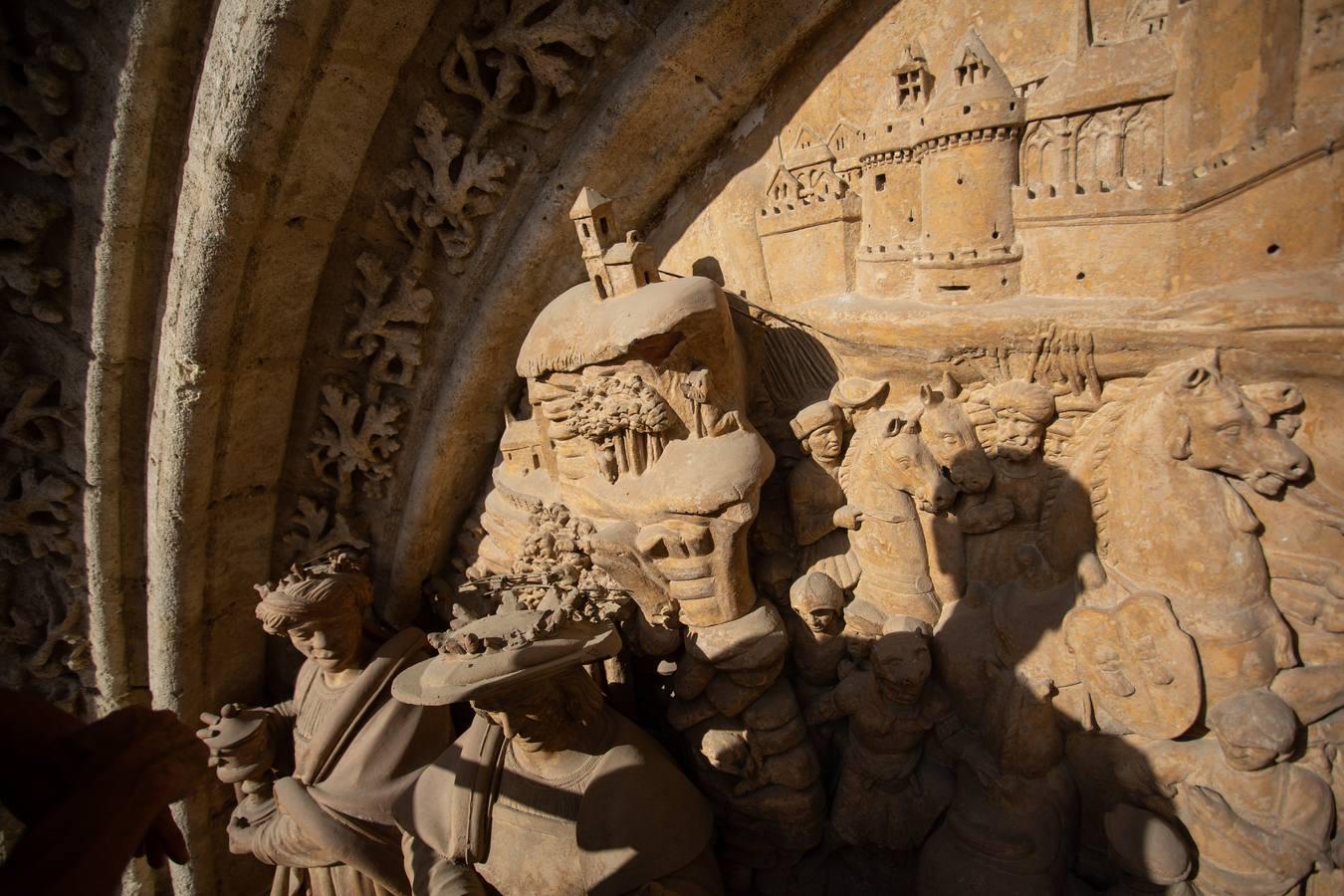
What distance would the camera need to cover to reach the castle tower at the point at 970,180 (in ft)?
8.84

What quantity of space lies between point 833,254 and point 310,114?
2.34 meters

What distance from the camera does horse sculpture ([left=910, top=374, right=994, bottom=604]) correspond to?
9.43 feet

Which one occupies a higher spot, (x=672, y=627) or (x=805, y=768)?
(x=672, y=627)

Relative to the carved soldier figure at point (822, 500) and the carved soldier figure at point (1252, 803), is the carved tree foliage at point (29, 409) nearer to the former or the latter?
the carved soldier figure at point (822, 500)

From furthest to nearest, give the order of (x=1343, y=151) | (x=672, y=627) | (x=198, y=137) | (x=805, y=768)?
1. (x=672, y=627)
2. (x=805, y=768)
3. (x=198, y=137)
4. (x=1343, y=151)

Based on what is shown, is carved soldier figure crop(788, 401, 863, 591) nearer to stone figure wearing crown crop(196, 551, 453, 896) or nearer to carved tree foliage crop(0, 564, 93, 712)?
stone figure wearing crown crop(196, 551, 453, 896)

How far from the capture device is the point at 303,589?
128 inches

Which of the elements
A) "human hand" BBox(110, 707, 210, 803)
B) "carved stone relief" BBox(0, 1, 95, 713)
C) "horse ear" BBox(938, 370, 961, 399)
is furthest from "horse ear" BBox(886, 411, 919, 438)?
"carved stone relief" BBox(0, 1, 95, 713)

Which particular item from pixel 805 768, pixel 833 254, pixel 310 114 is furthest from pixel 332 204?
pixel 805 768

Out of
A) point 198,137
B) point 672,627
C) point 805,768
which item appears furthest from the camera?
point 672,627

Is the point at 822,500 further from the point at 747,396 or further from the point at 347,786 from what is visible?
the point at 347,786

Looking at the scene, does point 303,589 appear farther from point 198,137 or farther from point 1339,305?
point 1339,305

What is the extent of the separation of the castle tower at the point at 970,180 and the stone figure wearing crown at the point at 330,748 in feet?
10.0

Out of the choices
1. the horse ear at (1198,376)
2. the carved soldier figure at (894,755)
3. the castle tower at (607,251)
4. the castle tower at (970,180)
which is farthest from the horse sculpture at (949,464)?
the castle tower at (607,251)
